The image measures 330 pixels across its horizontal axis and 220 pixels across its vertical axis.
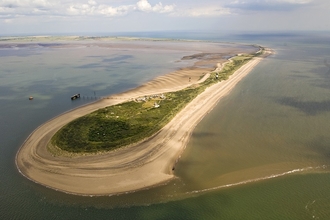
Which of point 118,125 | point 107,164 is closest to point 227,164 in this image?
point 107,164

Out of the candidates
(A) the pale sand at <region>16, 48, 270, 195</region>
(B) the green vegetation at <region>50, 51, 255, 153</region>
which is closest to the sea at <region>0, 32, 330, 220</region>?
(A) the pale sand at <region>16, 48, 270, 195</region>

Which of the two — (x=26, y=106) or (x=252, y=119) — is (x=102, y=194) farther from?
(x=26, y=106)

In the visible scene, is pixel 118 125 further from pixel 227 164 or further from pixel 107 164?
pixel 227 164

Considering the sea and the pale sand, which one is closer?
the sea

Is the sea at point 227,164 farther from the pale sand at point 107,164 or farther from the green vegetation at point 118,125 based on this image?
the green vegetation at point 118,125

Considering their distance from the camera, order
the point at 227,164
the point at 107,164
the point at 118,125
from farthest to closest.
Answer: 1. the point at 118,125
2. the point at 227,164
3. the point at 107,164

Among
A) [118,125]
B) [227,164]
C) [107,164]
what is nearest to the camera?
[107,164]

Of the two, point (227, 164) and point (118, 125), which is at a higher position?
point (118, 125)

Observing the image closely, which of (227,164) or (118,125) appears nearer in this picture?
(227,164)

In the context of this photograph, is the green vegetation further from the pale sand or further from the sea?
the sea
